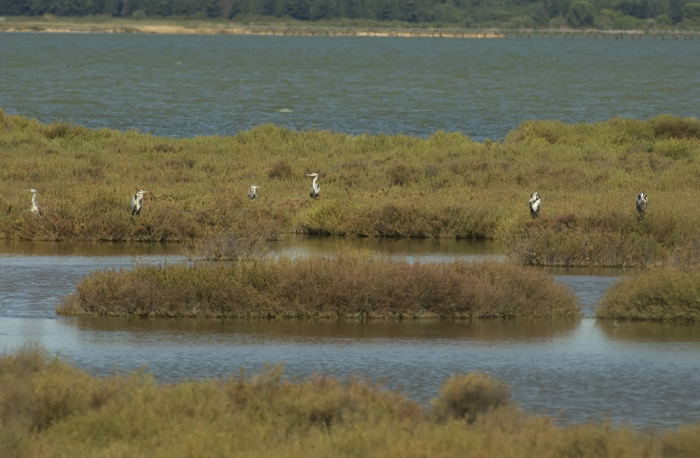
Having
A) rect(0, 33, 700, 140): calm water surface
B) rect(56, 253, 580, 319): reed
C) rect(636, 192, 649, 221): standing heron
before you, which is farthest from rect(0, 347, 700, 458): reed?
rect(0, 33, 700, 140): calm water surface

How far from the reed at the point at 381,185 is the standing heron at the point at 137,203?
191mm

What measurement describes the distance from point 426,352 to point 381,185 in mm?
14929

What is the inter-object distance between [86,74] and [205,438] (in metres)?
102

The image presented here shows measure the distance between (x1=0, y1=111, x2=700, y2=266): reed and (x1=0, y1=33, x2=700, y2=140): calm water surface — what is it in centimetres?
1704

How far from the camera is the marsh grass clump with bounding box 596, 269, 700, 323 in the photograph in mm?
15367

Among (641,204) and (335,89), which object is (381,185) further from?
(335,89)

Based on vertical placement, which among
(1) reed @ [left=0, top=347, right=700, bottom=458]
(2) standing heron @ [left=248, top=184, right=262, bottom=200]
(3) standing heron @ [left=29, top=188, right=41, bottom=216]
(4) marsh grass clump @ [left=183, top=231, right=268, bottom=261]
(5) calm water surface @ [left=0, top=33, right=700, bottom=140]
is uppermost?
(5) calm water surface @ [left=0, top=33, right=700, bottom=140]

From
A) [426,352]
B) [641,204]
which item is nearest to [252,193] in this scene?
[641,204]

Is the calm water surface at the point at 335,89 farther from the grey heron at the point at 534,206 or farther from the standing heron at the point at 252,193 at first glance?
the grey heron at the point at 534,206

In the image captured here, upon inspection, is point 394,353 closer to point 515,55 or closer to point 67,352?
point 67,352

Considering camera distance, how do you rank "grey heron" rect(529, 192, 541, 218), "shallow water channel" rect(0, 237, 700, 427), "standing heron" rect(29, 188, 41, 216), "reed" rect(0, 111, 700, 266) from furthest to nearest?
"standing heron" rect(29, 188, 41, 216) < "grey heron" rect(529, 192, 541, 218) < "reed" rect(0, 111, 700, 266) < "shallow water channel" rect(0, 237, 700, 427)

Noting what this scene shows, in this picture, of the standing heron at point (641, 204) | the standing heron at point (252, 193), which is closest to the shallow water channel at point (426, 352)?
the standing heron at point (641, 204)

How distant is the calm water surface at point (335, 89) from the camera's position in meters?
62.8

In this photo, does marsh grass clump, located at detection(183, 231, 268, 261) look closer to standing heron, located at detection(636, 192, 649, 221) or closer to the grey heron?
the grey heron
